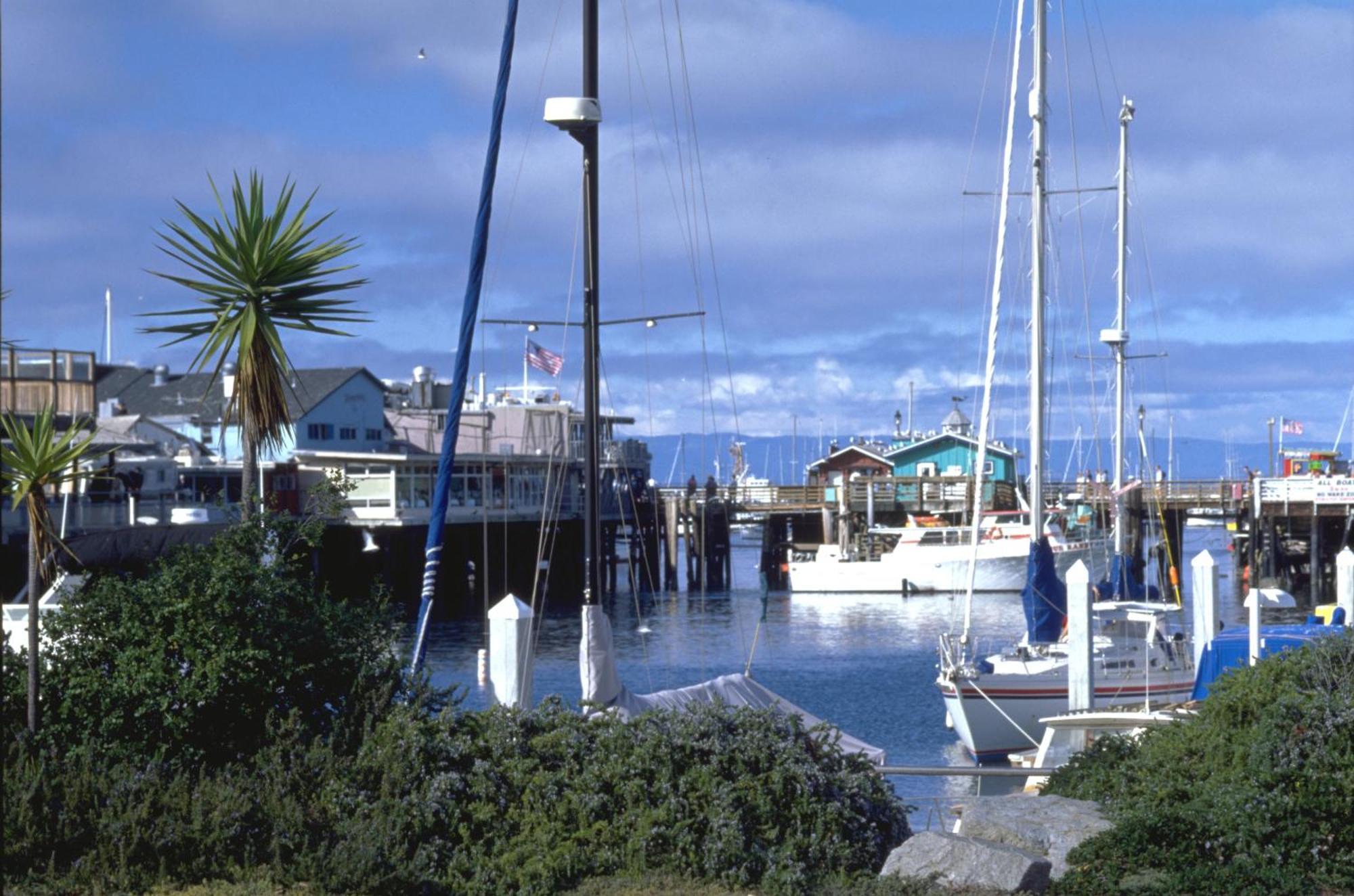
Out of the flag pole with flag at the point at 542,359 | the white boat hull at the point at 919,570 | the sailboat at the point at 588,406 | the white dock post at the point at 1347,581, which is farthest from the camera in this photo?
the white boat hull at the point at 919,570

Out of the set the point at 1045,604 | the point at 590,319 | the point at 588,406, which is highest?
the point at 590,319

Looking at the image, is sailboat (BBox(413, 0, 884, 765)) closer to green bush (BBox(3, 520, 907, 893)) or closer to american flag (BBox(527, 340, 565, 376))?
green bush (BBox(3, 520, 907, 893))

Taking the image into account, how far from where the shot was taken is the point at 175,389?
7850cm

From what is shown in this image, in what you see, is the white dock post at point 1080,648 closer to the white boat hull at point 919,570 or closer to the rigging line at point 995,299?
the rigging line at point 995,299

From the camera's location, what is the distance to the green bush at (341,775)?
28.1ft

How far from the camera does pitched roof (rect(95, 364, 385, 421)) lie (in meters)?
72.9

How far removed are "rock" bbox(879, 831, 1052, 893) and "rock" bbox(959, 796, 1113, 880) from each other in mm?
732

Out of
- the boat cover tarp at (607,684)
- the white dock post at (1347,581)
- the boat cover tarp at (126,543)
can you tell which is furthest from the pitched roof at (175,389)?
the boat cover tarp at (607,684)

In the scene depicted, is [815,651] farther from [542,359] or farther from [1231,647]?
[1231,647]

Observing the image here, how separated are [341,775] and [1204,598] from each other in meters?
16.5

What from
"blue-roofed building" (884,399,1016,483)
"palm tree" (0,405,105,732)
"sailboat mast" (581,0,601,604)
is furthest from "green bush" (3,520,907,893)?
"blue-roofed building" (884,399,1016,483)

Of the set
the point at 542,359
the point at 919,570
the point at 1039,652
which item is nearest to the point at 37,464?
the point at 1039,652

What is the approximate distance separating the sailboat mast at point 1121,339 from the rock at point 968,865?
2896cm

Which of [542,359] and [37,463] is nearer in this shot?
[37,463]
